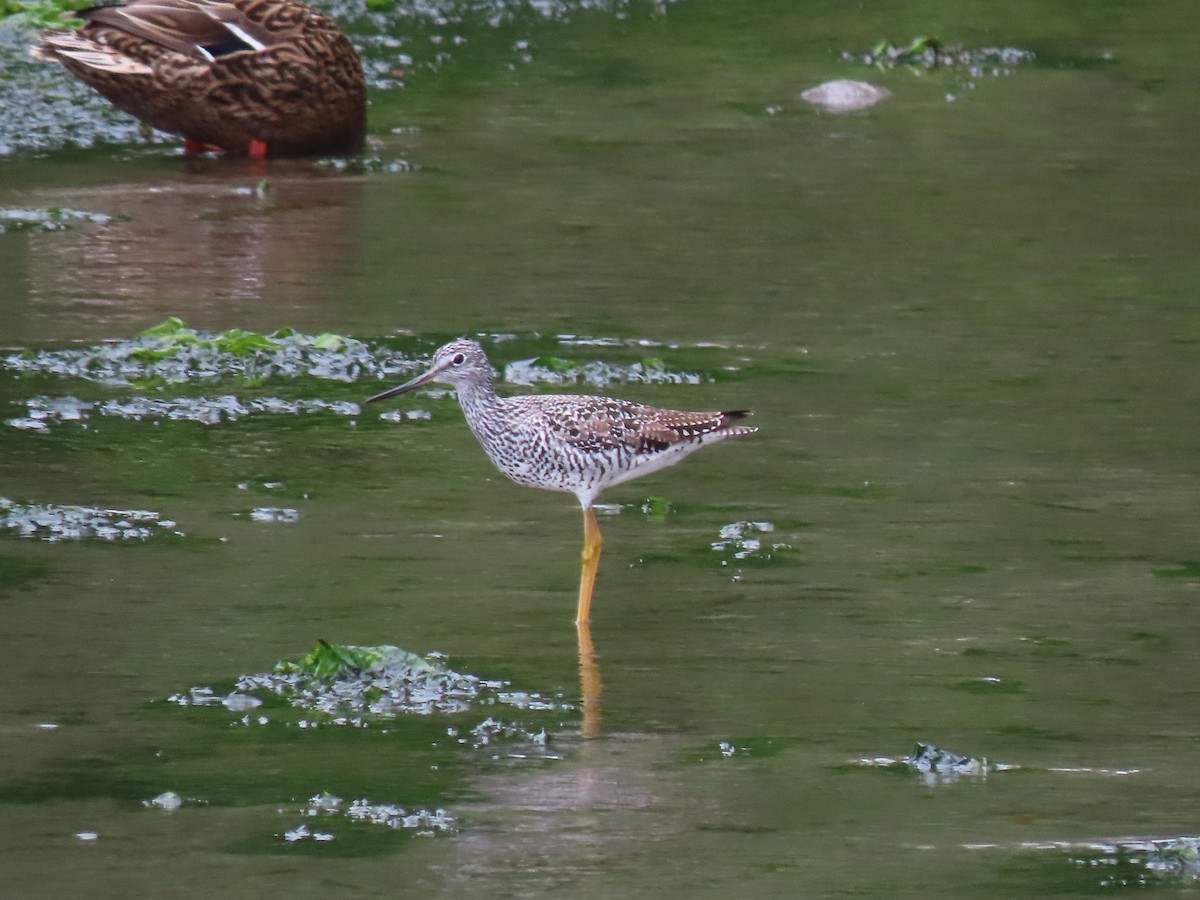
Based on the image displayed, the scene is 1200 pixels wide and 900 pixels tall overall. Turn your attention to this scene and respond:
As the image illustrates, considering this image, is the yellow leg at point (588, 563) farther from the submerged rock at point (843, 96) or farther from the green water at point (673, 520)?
the submerged rock at point (843, 96)

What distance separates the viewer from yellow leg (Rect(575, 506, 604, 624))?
7.32 meters

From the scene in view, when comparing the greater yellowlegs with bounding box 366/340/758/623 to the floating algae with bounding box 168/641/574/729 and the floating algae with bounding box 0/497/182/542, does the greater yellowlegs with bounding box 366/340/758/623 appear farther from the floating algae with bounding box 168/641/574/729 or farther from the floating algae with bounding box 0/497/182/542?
the floating algae with bounding box 0/497/182/542

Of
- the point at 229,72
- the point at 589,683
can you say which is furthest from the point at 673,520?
the point at 229,72

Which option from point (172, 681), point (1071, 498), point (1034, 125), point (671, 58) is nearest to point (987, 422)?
point (1071, 498)

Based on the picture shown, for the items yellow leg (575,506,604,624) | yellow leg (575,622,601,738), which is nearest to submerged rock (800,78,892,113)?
yellow leg (575,506,604,624)

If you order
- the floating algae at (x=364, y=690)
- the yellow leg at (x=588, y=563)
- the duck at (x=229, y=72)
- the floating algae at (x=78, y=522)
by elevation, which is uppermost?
the duck at (x=229, y=72)

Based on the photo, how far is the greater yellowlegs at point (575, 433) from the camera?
773 cm

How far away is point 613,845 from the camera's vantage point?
5547 millimetres

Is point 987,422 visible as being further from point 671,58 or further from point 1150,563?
point 671,58

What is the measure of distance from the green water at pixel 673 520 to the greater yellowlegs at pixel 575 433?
291 mm

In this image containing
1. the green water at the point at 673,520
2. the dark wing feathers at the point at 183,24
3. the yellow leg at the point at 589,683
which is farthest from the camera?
the dark wing feathers at the point at 183,24

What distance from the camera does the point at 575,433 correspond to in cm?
775

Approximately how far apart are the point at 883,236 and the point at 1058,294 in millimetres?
1335

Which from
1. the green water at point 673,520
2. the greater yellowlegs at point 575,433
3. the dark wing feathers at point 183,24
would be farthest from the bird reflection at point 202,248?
the greater yellowlegs at point 575,433
